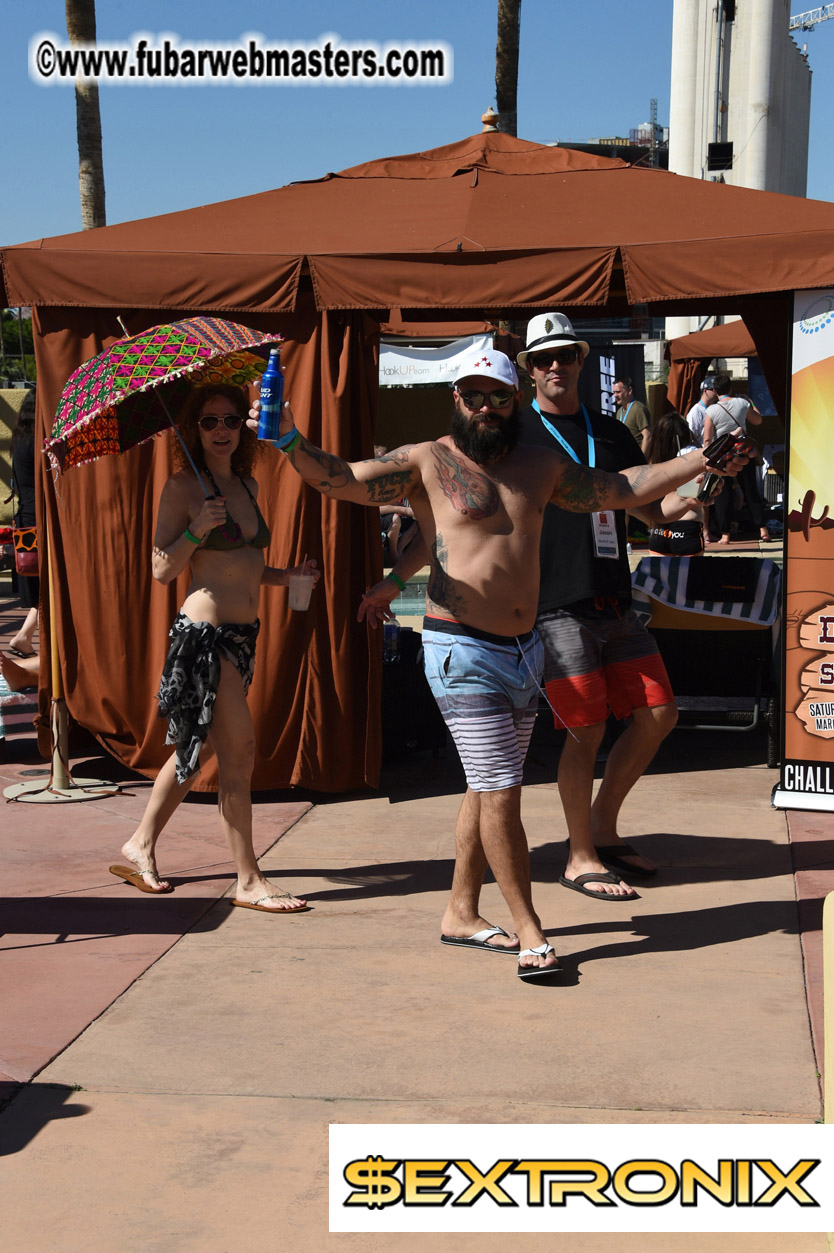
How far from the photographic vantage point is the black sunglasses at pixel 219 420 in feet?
16.4

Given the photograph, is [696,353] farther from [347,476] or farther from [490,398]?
[347,476]

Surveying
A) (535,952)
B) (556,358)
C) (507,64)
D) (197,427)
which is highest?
(507,64)

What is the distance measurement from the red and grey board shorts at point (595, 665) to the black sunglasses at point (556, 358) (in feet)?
3.18

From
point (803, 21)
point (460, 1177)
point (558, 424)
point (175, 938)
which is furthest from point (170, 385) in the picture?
point (803, 21)

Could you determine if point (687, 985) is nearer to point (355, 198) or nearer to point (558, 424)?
point (558, 424)

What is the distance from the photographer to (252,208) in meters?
7.38

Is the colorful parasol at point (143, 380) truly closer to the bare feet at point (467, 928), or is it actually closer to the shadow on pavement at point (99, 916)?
the shadow on pavement at point (99, 916)

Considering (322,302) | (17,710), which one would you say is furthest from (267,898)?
(17,710)

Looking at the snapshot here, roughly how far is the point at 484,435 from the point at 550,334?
3.42 feet

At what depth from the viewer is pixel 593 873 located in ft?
17.7

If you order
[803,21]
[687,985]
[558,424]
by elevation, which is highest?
[803,21]

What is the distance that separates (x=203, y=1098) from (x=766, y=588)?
500 centimetres

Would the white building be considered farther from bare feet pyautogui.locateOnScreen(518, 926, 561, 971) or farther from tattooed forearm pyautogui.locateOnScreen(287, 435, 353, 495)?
bare feet pyautogui.locateOnScreen(518, 926, 561, 971)

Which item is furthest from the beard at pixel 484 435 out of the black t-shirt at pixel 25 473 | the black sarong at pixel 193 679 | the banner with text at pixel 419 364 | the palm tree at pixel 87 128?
the banner with text at pixel 419 364
